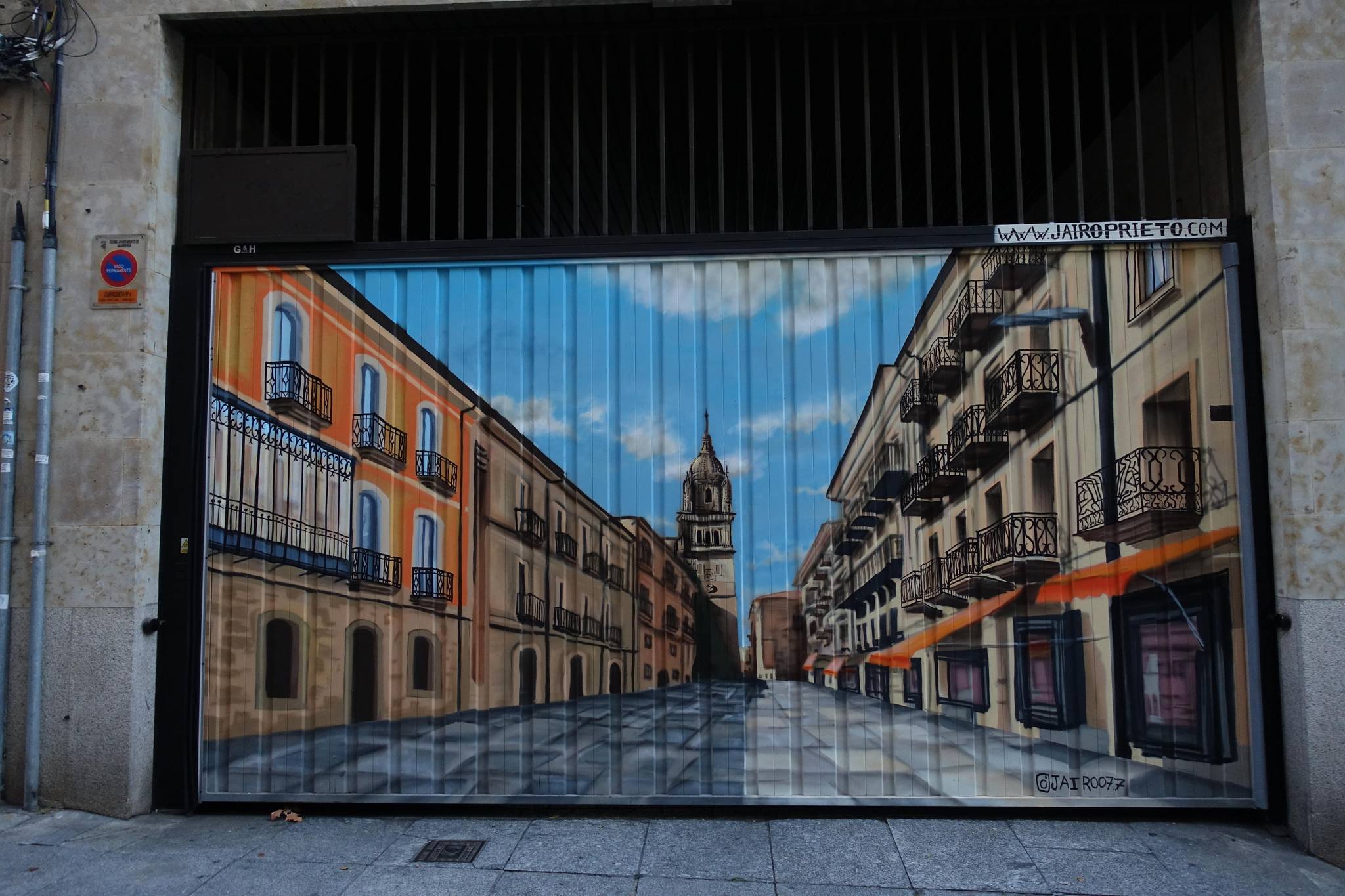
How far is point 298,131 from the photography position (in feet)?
23.8

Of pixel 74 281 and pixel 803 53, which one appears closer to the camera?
pixel 74 281

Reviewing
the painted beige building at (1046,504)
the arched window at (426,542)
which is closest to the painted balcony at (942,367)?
the painted beige building at (1046,504)

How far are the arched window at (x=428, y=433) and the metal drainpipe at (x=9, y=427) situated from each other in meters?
2.43

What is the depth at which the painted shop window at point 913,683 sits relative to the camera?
5.54 metres

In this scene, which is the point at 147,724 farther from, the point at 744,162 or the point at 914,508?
the point at 744,162

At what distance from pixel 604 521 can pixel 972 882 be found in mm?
2780

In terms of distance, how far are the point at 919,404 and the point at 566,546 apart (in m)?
2.34

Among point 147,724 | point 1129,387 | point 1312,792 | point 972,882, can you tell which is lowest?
point 972,882

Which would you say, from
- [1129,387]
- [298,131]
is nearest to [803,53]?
[1129,387]

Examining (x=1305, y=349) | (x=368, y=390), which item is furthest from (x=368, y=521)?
(x=1305, y=349)

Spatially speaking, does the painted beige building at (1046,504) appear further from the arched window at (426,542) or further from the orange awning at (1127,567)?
the arched window at (426,542)

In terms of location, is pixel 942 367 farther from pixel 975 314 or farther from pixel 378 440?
pixel 378 440

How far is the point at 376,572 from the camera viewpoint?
5.76 metres

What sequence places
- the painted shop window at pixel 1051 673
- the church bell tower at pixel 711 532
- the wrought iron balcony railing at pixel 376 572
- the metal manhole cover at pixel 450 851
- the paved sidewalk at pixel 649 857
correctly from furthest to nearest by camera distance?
the wrought iron balcony railing at pixel 376 572 < the church bell tower at pixel 711 532 < the painted shop window at pixel 1051 673 < the metal manhole cover at pixel 450 851 < the paved sidewalk at pixel 649 857
